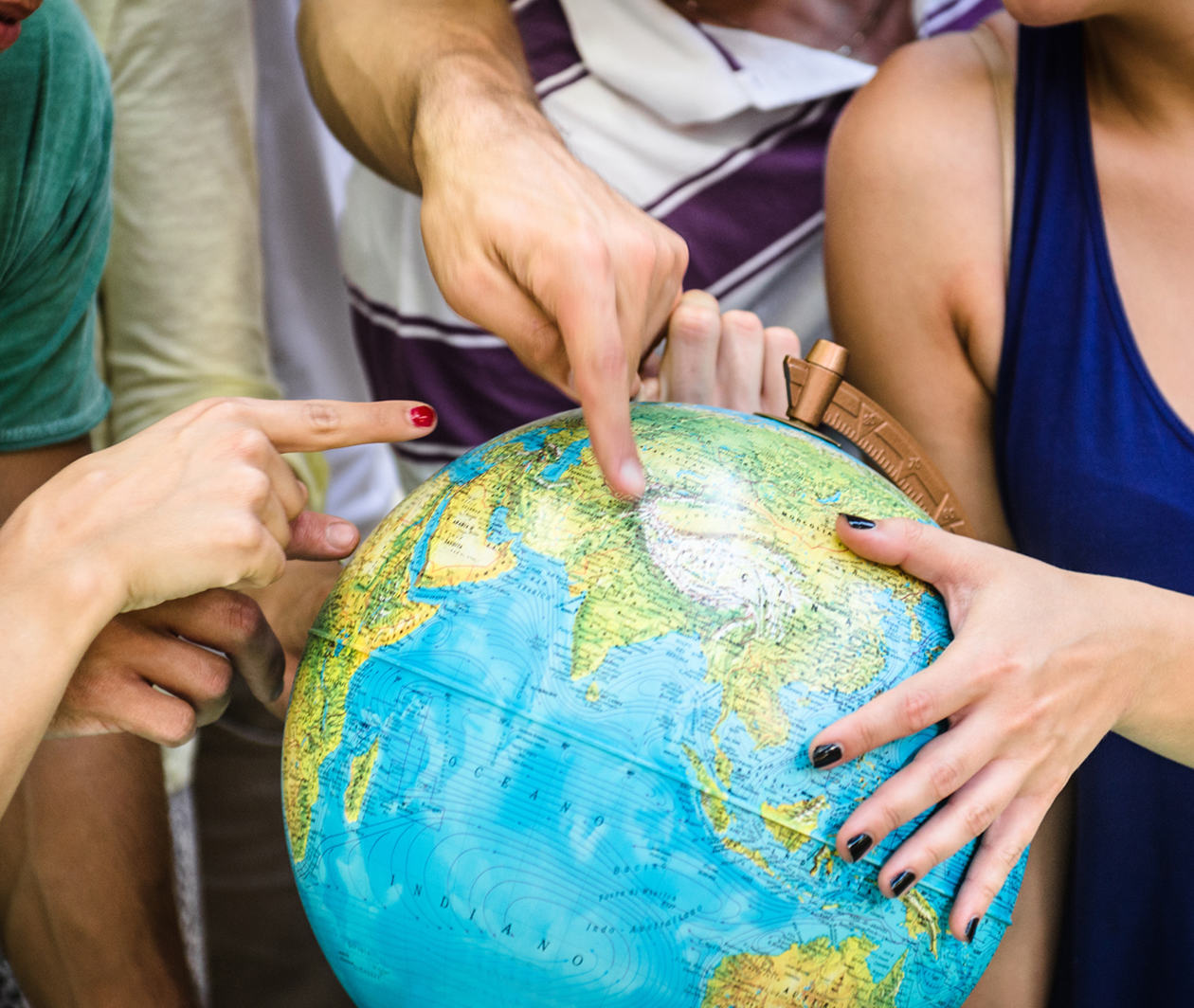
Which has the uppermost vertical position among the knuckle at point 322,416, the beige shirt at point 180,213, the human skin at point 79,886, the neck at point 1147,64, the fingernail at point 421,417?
the neck at point 1147,64

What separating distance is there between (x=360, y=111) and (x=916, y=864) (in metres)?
1.31

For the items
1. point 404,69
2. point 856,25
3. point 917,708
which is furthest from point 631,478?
point 856,25

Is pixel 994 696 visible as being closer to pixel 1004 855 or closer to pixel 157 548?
pixel 1004 855

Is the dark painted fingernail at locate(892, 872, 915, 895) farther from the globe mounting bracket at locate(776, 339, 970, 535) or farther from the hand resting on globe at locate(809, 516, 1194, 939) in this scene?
the globe mounting bracket at locate(776, 339, 970, 535)

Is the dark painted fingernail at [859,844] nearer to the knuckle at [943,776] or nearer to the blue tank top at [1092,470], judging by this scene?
the knuckle at [943,776]

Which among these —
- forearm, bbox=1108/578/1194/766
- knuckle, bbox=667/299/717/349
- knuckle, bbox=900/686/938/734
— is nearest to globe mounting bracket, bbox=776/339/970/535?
knuckle, bbox=667/299/717/349

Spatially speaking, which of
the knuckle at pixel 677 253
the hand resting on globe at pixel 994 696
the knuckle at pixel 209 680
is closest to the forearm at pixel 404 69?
the knuckle at pixel 677 253

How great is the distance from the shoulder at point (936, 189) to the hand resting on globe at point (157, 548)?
66 centimetres

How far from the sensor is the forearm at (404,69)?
4.46 feet

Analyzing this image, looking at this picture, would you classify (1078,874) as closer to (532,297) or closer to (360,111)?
(532,297)

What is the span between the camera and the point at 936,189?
1387 millimetres

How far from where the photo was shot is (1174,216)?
1.37m

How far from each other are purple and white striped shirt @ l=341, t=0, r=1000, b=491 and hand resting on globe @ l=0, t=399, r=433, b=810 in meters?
0.84

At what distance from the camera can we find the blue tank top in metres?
1.29
